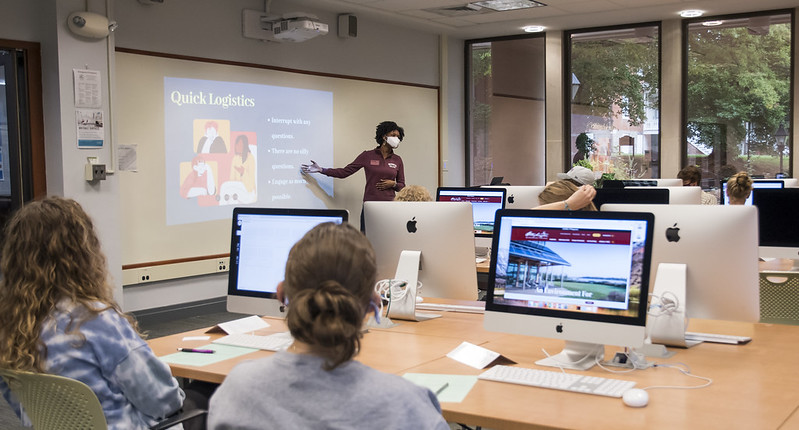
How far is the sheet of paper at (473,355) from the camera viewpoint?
2.47m

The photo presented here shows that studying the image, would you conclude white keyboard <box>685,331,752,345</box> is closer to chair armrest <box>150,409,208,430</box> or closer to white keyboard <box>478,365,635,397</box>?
white keyboard <box>478,365,635,397</box>

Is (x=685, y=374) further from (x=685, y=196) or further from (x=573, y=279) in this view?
(x=685, y=196)

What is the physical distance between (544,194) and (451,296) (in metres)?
1.03

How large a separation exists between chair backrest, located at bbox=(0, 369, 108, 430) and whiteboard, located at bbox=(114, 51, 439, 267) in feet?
13.7

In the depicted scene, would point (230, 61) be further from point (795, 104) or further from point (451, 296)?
point (795, 104)

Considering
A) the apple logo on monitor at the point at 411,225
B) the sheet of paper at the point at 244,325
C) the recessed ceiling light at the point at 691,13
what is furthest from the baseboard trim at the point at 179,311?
the recessed ceiling light at the point at 691,13

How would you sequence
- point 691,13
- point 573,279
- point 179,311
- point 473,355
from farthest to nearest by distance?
point 691,13
point 179,311
point 473,355
point 573,279

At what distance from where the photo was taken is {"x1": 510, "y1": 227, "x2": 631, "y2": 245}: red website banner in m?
2.35

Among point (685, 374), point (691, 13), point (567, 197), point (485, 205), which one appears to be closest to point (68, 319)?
point (685, 374)

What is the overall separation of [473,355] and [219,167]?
471 centimetres

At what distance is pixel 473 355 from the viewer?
2541mm

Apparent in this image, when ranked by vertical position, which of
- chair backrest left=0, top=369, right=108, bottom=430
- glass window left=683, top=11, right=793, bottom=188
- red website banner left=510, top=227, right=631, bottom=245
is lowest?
chair backrest left=0, top=369, right=108, bottom=430

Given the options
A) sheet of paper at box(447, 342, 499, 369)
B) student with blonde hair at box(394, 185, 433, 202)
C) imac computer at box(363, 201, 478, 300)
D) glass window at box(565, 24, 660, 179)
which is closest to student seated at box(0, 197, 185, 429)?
sheet of paper at box(447, 342, 499, 369)

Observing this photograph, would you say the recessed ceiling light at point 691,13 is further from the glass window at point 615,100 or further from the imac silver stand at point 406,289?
the imac silver stand at point 406,289
